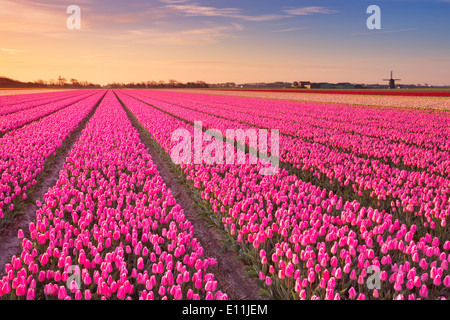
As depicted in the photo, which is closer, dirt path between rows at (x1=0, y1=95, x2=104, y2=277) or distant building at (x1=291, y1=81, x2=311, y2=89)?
dirt path between rows at (x1=0, y1=95, x2=104, y2=277)

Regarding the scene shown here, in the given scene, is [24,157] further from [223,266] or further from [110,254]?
[223,266]

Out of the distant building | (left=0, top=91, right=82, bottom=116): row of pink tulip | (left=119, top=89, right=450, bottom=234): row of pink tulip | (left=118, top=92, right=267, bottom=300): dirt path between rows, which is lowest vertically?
(left=118, top=92, right=267, bottom=300): dirt path between rows

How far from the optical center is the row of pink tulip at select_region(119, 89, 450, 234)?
20.9ft

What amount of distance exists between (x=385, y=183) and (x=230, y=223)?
A: 12.6 feet

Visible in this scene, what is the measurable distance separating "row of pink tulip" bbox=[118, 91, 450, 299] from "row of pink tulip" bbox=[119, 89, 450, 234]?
0.53 meters

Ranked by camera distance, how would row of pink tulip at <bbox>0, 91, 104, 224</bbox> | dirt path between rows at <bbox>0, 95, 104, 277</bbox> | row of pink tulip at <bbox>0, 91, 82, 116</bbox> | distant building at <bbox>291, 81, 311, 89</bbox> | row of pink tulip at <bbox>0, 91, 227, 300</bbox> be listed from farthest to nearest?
distant building at <bbox>291, 81, 311, 89</bbox>, row of pink tulip at <bbox>0, 91, 82, 116</bbox>, row of pink tulip at <bbox>0, 91, 104, 224</bbox>, dirt path between rows at <bbox>0, 95, 104, 277</bbox>, row of pink tulip at <bbox>0, 91, 227, 300</bbox>

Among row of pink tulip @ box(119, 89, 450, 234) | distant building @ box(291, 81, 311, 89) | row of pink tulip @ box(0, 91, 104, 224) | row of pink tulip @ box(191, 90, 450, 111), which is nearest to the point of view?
row of pink tulip @ box(119, 89, 450, 234)

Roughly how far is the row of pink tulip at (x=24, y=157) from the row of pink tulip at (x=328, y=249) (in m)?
3.91

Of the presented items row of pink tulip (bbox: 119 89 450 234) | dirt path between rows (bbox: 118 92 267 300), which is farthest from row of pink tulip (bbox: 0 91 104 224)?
row of pink tulip (bbox: 119 89 450 234)

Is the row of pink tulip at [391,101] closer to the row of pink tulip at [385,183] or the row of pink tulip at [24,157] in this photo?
the row of pink tulip at [385,183]

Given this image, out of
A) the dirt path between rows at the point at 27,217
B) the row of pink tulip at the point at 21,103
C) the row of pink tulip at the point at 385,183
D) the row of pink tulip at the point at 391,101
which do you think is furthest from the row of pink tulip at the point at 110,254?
the row of pink tulip at the point at 391,101

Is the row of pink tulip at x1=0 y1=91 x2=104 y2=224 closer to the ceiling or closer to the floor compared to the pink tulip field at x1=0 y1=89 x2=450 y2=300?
closer to the ceiling

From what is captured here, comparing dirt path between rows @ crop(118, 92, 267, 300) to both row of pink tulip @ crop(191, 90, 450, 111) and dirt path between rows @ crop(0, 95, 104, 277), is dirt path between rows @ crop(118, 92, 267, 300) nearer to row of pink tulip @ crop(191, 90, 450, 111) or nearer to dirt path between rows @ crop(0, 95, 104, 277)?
dirt path between rows @ crop(0, 95, 104, 277)

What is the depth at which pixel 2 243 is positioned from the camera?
6281 millimetres
